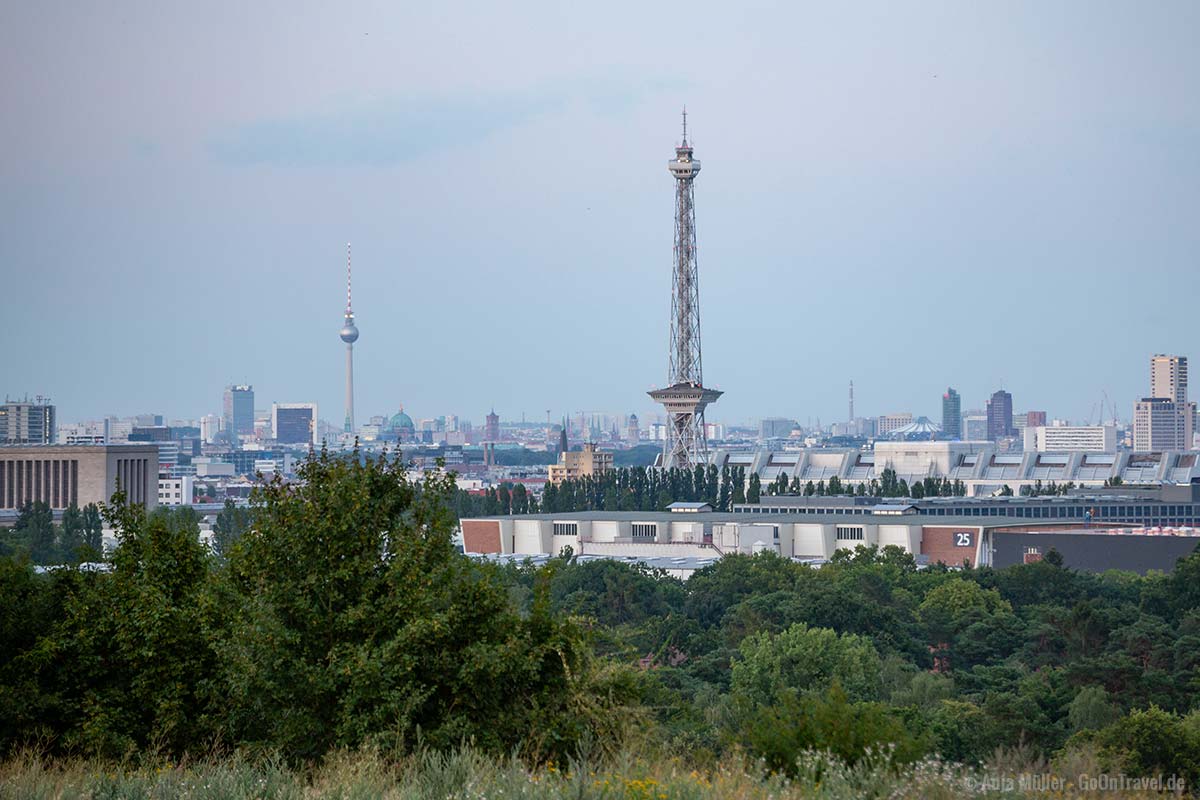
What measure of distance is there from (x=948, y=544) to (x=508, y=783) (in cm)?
5089

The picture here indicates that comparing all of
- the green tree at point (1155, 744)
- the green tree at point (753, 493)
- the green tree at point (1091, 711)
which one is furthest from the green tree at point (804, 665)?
the green tree at point (753, 493)

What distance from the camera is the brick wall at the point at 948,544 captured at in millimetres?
59625

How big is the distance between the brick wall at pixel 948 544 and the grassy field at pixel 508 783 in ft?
157

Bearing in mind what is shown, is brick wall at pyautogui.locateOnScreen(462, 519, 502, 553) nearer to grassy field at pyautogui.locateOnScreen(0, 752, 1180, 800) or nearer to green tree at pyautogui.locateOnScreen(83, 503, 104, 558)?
green tree at pyautogui.locateOnScreen(83, 503, 104, 558)

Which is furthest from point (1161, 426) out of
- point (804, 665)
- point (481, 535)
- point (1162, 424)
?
point (804, 665)

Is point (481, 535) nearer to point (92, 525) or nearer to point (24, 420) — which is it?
point (92, 525)

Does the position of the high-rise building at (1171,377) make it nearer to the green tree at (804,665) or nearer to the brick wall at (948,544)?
the brick wall at (948,544)

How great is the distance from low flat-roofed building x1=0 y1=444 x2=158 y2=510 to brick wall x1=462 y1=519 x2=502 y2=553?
79.0ft

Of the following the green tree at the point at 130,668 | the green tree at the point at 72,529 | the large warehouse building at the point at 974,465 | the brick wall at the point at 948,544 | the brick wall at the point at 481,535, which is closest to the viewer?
the green tree at the point at 130,668

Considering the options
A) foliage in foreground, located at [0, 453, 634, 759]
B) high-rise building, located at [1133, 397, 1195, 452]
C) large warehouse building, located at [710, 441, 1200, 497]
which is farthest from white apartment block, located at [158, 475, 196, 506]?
foliage in foreground, located at [0, 453, 634, 759]

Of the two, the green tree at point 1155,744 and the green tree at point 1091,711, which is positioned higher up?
the green tree at point 1155,744

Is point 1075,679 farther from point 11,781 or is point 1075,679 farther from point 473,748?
point 11,781

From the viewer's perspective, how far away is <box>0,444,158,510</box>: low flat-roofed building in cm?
8925

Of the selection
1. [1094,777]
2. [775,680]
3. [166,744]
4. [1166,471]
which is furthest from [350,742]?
[1166,471]
